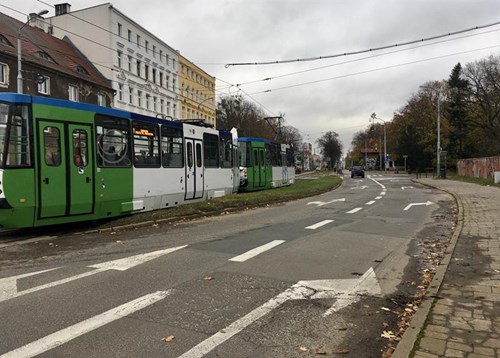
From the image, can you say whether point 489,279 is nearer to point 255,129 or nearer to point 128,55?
point 128,55

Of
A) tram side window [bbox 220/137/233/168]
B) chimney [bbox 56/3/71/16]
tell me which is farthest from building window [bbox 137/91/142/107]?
tram side window [bbox 220/137/233/168]

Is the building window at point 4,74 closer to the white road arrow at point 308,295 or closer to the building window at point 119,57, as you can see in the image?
the building window at point 119,57

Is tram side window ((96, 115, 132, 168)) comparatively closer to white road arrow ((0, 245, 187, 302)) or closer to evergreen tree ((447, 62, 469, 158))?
white road arrow ((0, 245, 187, 302))

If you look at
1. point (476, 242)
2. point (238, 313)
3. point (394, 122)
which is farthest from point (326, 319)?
point (394, 122)

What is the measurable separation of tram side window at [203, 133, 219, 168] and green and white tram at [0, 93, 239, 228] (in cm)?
161

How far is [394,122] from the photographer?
9525 centimetres

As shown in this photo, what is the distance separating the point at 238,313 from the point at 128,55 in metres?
54.8

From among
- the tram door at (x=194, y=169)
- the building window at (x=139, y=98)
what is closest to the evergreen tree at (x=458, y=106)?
the building window at (x=139, y=98)

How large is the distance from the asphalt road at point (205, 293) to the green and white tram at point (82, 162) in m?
0.91

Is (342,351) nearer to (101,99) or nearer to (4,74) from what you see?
(4,74)

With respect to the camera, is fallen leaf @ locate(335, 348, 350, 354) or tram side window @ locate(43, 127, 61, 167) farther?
tram side window @ locate(43, 127, 61, 167)

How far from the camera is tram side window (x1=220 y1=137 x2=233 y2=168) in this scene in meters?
20.2

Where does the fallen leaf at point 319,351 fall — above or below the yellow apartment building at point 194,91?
below

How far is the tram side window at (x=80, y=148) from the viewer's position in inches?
437
